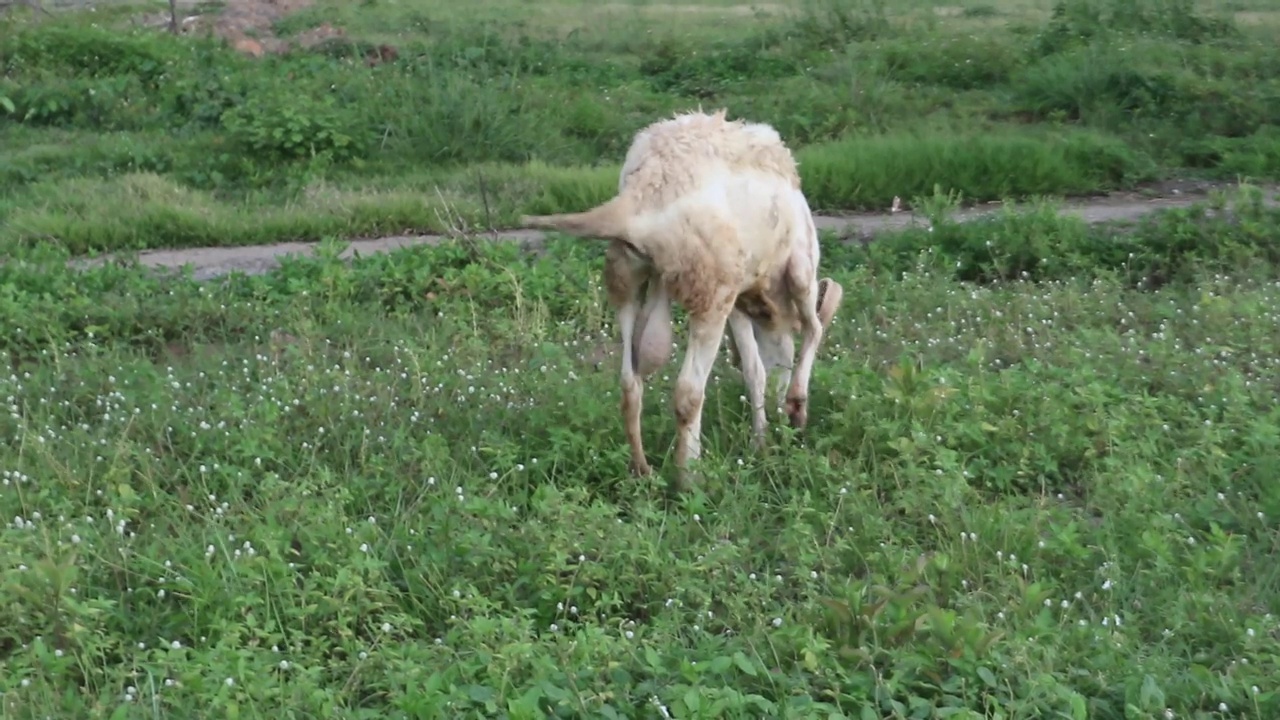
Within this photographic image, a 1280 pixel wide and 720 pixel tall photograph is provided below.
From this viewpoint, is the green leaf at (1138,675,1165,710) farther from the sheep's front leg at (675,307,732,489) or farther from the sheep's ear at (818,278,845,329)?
the sheep's ear at (818,278,845,329)

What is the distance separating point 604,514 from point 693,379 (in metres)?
0.87

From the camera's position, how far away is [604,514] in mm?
5273

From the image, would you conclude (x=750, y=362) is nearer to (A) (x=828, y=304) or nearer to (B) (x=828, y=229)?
(A) (x=828, y=304)

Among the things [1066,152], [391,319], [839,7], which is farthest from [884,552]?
[839,7]

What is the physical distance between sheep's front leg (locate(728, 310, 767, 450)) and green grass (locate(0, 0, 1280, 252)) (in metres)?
3.77

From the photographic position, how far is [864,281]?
8.78 m

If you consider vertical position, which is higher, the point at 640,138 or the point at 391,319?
the point at 640,138

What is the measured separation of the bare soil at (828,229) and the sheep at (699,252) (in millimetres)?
→ 3351

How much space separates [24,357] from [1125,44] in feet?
36.4

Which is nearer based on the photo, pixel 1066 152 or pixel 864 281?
pixel 864 281

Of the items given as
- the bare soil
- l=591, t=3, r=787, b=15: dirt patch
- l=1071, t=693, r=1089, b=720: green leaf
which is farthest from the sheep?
l=591, t=3, r=787, b=15: dirt patch

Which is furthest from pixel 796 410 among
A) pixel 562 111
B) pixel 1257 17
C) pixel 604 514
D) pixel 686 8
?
pixel 686 8

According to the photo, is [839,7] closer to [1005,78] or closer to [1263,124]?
[1005,78]

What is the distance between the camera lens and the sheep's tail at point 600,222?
5.48 meters
